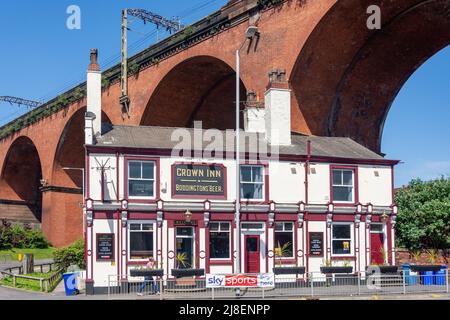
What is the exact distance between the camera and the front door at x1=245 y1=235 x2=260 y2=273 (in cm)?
2614

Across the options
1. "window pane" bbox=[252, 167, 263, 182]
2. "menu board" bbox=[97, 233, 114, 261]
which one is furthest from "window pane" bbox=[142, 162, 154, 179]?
"window pane" bbox=[252, 167, 263, 182]

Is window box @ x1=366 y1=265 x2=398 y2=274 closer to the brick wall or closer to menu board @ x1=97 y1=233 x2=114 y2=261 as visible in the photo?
A: the brick wall

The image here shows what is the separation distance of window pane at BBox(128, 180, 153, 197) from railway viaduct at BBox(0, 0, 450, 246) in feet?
31.7

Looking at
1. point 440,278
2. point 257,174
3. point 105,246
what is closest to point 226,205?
point 257,174

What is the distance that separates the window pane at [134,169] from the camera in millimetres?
25344

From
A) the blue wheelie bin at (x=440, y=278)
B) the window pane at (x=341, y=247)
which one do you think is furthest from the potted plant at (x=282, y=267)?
the blue wheelie bin at (x=440, y=278)

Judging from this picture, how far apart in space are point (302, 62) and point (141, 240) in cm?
1630

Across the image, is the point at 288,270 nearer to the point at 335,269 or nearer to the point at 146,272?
the point at 335,269

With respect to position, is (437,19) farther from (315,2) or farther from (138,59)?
(138,59)

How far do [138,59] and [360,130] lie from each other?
21.9 meters

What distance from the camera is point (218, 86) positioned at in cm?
5241

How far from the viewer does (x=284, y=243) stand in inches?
1053

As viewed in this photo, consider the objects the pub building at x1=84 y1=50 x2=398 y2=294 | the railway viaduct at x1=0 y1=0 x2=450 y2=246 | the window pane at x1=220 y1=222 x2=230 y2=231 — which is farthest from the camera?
the railway viaduct at x1=0 y1=0 x2=450 y2=246

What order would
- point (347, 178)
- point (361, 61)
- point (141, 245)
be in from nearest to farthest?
point (141, 245) < point (347, 178) < point (361, 61)
